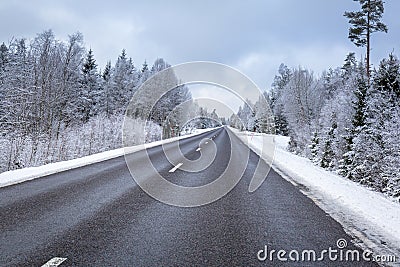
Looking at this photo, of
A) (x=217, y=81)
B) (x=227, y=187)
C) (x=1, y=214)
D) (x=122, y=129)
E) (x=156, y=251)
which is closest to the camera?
(x=156, y=251)

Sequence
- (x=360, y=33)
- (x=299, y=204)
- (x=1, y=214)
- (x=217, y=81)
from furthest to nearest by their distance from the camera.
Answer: (x=360, y=33) < (x=217, y=81) < (x=299, y=204) < (x=1, y=214)

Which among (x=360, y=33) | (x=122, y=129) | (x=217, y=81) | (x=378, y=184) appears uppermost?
(x=360, y=33)

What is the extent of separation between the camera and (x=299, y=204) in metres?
6.11

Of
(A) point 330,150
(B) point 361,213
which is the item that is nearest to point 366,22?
(A) point 330,150

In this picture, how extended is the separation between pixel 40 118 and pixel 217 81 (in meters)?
20.6

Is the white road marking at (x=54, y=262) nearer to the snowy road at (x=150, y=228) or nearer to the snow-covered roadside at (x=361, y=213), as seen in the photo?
the snowy road at (x=150, y=228)

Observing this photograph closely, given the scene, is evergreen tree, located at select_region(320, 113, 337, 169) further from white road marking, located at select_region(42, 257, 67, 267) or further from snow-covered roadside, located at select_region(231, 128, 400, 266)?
white road marking, located at select_region(42, 257, 67, 267)

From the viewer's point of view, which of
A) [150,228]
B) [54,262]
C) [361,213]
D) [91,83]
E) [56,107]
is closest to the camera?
[54,262]

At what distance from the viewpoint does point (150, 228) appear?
4.44 m

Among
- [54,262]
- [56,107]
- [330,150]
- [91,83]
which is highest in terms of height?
[91,83]

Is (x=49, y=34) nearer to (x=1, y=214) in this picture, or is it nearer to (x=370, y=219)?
(x=1, y=214)

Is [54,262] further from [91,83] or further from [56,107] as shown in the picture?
[91,83]

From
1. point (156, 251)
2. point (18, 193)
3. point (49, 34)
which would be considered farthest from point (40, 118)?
point (156, 251)

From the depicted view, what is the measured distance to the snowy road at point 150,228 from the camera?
11.2ft
